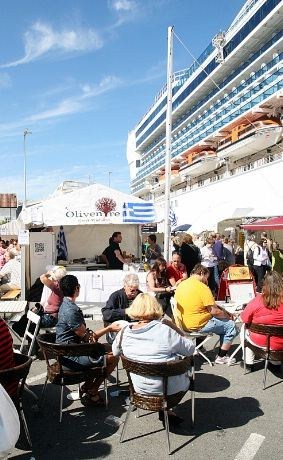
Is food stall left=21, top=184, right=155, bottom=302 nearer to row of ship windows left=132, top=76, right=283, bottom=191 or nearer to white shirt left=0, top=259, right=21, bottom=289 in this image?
white shirt left=0, top=259, right=21, bottom=289

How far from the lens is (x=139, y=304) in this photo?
3.90 meters

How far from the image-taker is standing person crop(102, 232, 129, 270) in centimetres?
1028

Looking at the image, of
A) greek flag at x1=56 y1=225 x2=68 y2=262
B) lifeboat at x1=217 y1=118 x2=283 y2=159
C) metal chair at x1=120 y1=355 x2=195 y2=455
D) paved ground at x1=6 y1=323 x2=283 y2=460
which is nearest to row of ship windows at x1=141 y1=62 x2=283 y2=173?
lifeboat at x1=217 y1=118 x2=283 y2=159

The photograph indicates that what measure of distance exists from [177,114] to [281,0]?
30792 millimetres

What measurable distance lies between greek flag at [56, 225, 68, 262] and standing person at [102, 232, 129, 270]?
271 cm

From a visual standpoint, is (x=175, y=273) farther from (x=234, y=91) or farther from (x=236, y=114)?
(x=234, y=91)

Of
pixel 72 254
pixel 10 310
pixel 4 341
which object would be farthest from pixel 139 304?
pixel 72 254

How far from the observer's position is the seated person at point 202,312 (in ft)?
18.4

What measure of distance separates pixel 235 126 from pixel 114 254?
1342 inches

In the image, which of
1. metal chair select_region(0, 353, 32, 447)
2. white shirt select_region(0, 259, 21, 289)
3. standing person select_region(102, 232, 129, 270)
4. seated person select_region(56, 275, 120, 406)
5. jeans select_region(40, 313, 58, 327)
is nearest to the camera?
metal chair select_region(0, 353, 32, 447)

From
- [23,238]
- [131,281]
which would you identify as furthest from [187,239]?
[131,281]

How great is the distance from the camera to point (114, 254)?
34.0ft

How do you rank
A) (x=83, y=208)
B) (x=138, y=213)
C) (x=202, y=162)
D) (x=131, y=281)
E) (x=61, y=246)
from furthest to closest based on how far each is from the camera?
(x=202, y=162) → (x=61, y=246) → (x=138, y=213) → (x=83, y=208) → (x=131, y=281)

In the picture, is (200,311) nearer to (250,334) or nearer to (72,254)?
(250,334)
